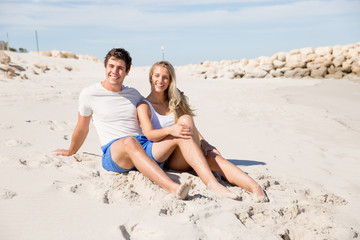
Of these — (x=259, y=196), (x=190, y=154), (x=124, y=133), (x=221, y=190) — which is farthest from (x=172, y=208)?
(x=124, y=133)

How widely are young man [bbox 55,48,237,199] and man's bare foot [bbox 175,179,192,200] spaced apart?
0.28m

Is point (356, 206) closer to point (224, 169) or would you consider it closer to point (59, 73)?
point (224, 169)

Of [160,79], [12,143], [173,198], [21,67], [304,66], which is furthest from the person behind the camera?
[304,66]

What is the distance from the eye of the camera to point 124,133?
3.47 metres

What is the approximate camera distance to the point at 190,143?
10.6ft

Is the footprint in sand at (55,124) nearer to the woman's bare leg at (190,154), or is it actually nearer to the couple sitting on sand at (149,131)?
the couple sitting on sand at (149,131)

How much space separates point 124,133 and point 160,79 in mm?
680

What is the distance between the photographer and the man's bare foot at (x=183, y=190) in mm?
2756

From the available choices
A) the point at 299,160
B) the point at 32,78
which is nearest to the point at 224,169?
the point at 299,160

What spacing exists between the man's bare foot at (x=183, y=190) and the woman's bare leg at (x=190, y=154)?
37cm

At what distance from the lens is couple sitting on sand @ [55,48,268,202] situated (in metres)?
3.13

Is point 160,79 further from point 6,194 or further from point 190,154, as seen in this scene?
point 6,194

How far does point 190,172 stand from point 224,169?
0.39 m

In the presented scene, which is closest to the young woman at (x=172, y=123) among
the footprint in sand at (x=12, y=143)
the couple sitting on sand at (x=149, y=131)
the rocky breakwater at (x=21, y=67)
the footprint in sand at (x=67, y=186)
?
the couple sitting on sand at (x=149, y=131)
